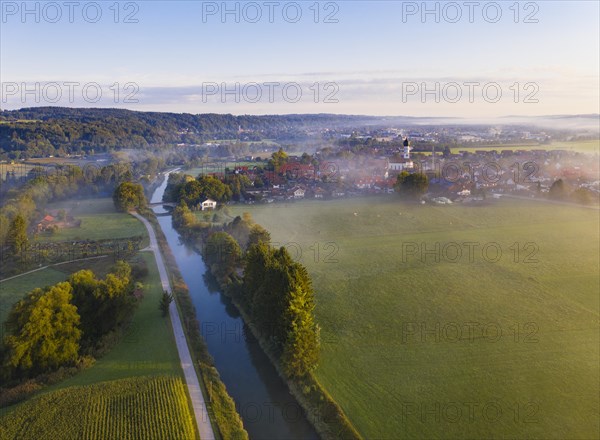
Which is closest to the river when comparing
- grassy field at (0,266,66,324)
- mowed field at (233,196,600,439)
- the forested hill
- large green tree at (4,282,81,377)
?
mowed field at (233,196,600,439)

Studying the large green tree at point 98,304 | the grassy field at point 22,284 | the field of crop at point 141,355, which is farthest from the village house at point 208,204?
the large green tree at point 98,304

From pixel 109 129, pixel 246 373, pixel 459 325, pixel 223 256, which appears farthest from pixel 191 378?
pixel 109 129

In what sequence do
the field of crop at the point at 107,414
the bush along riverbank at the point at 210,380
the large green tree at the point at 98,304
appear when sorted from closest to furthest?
the field of crop at the point at 107,414 → the bush along riverbank at the point at 210,380 → the large green tree at the point at 98,304

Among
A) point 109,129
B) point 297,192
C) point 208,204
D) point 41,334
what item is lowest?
point 41,334

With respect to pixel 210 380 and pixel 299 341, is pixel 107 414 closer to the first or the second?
pixel 210 380

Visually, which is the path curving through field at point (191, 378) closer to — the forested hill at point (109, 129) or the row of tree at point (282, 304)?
the row of tree at point (282, 304)

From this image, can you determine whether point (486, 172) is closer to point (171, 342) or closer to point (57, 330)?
point (171, 342)

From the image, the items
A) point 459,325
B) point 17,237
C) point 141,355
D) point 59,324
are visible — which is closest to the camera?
point 59,324
